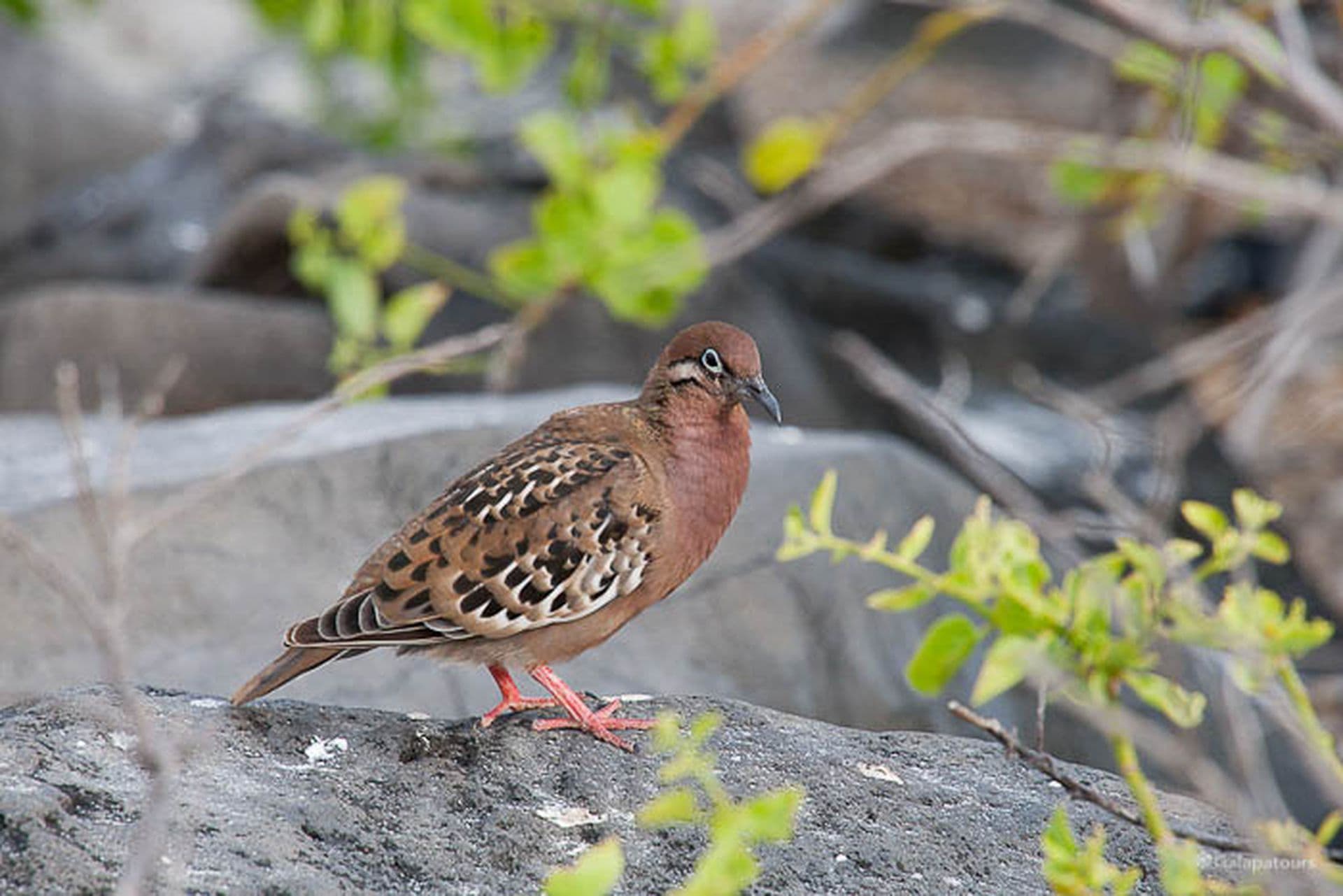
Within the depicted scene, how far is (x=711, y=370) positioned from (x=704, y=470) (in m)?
0.24

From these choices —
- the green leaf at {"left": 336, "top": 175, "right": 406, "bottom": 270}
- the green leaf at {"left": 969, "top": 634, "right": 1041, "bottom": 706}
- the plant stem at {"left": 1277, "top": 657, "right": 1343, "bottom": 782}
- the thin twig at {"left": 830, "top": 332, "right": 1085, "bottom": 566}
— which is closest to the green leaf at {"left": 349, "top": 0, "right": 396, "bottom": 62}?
the green leaf at {"left": 336, "top": 175, "right": 406, "bottom": 270}

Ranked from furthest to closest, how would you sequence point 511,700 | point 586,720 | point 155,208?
point 155,208 → point 511,700 → point 586,720

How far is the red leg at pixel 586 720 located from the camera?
12.9 feet

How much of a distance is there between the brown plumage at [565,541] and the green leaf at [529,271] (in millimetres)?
2406

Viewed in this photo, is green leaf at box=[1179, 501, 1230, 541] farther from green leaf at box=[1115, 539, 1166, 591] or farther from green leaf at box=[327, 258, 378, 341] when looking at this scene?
green leaf at box=[327, 258, 378, 341]

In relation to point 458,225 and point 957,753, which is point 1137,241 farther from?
point 957,753

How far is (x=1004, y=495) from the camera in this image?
3652 millimetres

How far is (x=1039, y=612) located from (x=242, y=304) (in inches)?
223

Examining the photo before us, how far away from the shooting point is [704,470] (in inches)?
169

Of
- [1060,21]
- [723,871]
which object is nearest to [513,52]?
[1060,21]

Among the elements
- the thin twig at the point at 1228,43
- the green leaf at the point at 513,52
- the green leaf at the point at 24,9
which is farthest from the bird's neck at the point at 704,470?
the green leaf at the point at 24,9

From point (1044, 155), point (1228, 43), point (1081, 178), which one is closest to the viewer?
point (1228, 43)

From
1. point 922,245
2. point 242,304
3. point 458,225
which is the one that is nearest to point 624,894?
point 242,304

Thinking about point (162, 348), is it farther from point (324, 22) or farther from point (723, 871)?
point (723, 871)
